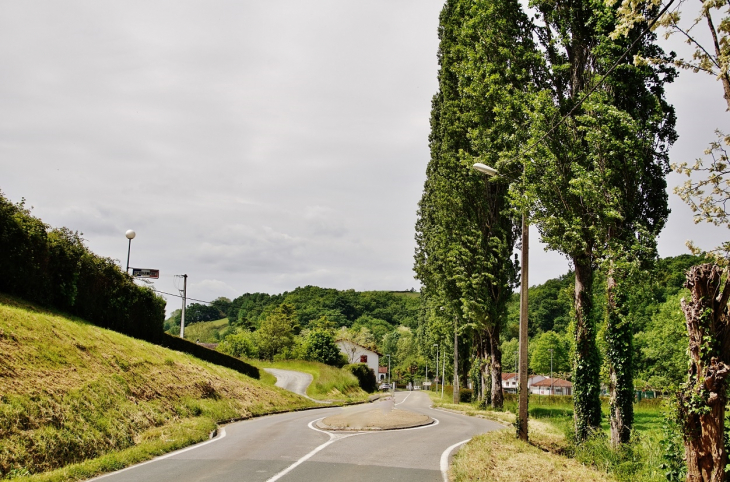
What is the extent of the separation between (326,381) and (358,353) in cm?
6057

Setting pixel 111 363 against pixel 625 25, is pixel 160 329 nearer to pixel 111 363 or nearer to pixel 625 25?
pixel 111 363

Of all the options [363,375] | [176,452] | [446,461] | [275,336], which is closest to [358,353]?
[363,375]

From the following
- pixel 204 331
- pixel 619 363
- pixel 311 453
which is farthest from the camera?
pixel 204 331

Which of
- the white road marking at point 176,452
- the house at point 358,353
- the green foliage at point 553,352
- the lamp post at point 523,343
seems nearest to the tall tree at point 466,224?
the lamp post at point 523,343

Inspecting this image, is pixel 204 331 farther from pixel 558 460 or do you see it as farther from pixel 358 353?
pixel 558 460

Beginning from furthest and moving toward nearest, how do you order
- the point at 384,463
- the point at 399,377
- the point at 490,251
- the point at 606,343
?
the point at 399,377
the point at 490,251
the point at 606,343
the point at 384,463

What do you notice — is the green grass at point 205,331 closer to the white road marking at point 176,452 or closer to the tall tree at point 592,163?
the white road marking at point 176,452

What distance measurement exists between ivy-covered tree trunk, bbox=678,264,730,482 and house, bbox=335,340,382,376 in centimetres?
9527

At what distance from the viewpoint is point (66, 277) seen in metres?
22.5

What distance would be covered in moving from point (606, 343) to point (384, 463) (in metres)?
7.41

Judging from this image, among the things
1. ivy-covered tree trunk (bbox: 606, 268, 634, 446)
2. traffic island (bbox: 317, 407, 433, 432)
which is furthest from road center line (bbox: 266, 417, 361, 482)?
ivy-covered tree trunk (bbox: 606, 268, 634, 446)

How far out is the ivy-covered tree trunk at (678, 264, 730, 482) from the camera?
294 inches

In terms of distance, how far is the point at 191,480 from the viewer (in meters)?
9.38

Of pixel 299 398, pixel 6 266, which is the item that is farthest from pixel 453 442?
pixel 299 398
